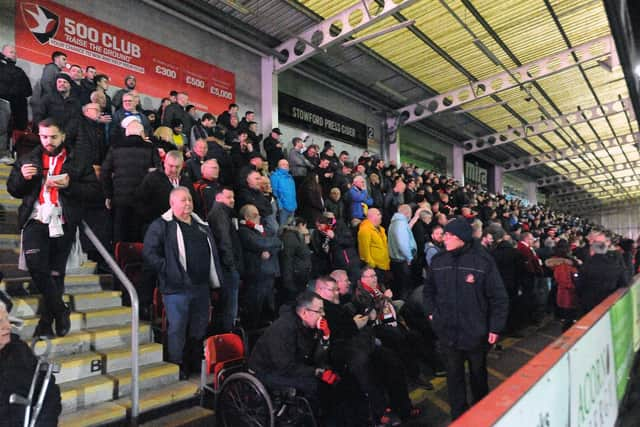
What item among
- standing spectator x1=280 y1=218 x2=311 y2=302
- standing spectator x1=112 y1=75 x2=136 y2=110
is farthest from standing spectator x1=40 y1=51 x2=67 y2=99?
standing spectator x1=280 y1=218 x2=311 y2=302

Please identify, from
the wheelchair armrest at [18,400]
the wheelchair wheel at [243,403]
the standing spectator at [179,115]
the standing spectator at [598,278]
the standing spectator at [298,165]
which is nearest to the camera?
the wheelchair armrest at [18,400]

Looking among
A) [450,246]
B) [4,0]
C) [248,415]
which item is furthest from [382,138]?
[248,415]

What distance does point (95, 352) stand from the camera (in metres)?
3.47

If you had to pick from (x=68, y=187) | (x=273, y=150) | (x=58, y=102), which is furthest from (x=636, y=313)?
(x=58, y=102)

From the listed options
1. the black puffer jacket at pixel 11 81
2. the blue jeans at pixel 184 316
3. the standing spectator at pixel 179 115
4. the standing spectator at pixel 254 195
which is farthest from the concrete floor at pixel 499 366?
the black puffer jacket at pixel 11 81

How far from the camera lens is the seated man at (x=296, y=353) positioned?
123 inches

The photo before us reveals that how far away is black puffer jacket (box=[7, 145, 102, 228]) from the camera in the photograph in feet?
10.0

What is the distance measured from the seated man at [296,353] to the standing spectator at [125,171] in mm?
1920

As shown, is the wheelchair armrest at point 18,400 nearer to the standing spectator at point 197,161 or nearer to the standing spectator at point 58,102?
the standing spectator at point 197,161

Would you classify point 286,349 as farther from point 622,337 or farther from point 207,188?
point 622,337

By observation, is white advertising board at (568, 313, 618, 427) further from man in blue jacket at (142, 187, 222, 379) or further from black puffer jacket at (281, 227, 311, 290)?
black puffer jacket at (281, 227, 311, 290)

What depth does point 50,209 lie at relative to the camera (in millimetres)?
3135

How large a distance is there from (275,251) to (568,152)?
75.0ft

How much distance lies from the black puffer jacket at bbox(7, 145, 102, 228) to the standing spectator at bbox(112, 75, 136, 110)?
3.54 m
